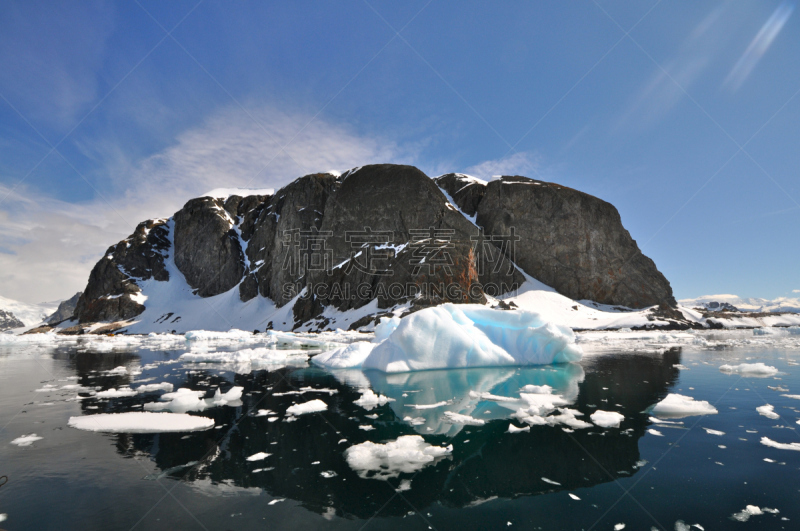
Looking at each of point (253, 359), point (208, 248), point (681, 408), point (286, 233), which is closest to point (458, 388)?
point (681, 408)

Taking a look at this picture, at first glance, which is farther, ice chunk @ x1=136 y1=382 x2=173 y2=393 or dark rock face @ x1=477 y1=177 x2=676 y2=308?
dark rock face @ x1=477 y1=177 x2=676 y2=308

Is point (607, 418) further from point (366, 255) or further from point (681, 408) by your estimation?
point (366, 255)

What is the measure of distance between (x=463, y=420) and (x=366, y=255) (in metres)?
50.6

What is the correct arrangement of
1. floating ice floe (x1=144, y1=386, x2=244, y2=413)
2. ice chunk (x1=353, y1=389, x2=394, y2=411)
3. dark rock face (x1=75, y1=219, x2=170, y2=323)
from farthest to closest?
1. dark rock face (x1=75, y1=219, x2=170, y2=323)
2. ice chunk (x1=353, y1=389, x2=394, y2=411)
3. floating ice floe (x1=144, y1=386, x2=244, y2=413)

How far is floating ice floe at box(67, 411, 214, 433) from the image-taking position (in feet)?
25.6

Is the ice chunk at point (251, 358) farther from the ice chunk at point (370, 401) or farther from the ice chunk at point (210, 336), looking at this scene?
the ice chunk at point (210, 336)

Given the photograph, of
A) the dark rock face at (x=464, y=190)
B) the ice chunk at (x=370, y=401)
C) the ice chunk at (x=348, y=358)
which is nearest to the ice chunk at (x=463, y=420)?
the ice chunk at (x=370, y=401)

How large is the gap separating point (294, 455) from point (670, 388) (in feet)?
37.4

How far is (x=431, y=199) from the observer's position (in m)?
66.1

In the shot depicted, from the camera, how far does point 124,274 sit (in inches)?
3506

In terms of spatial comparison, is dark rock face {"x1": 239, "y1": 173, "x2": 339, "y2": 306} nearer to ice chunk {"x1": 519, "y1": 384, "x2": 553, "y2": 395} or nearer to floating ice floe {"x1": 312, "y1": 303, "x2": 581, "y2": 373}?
floating ice floe {"x1": 312, "y1": 303, "x2": 581, "y2": 373}

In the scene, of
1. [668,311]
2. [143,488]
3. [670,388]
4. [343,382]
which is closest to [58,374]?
[343,382]

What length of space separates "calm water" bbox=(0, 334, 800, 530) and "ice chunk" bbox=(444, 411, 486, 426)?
279mm

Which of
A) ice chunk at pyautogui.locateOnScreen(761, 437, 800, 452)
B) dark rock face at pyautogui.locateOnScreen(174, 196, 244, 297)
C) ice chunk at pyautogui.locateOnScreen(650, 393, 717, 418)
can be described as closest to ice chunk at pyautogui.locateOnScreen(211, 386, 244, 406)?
ice chunk at pyautogui.locateOnScreen(650, 393, 717, 418)
